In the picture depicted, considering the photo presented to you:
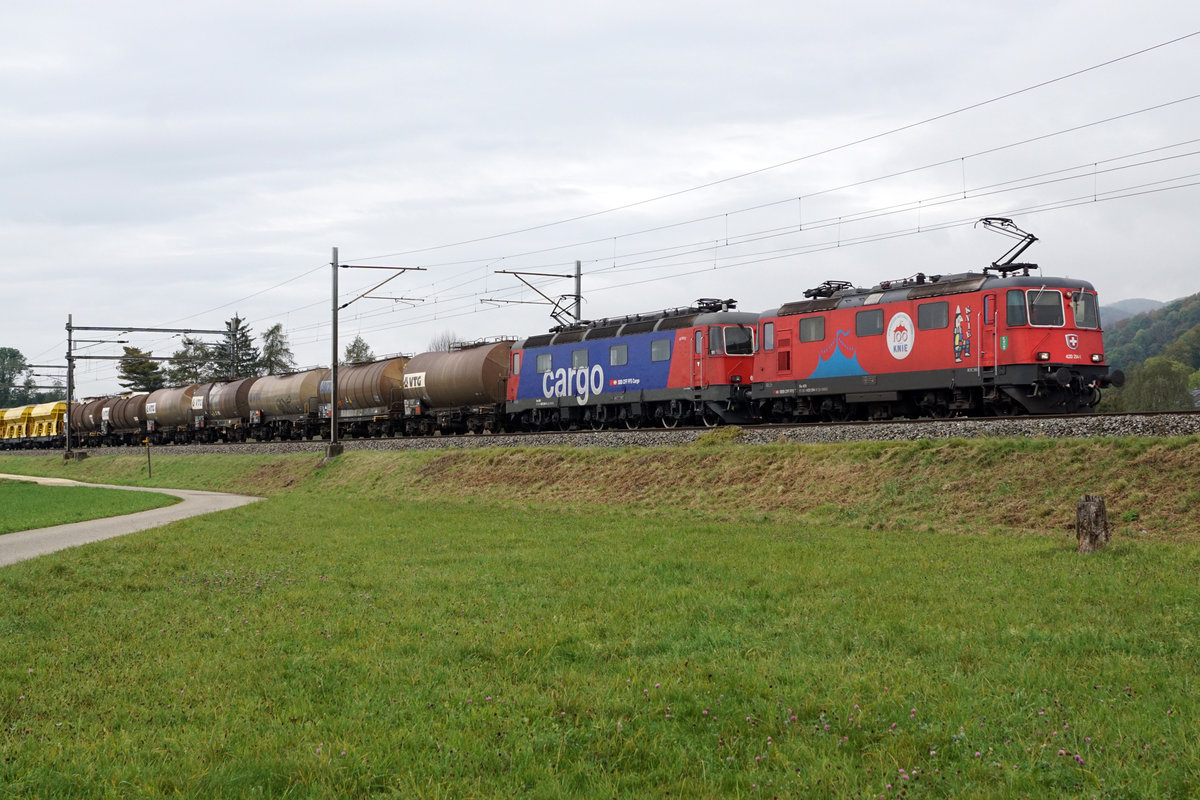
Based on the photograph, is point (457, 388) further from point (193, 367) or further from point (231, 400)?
point (193, 367)

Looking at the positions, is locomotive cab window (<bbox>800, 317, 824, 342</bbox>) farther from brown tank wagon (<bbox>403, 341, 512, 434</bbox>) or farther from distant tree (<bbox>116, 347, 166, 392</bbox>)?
distant tree (<bbox>116, 347, 166, 392</bbox>)

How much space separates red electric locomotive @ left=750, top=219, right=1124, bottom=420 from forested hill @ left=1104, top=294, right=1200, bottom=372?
6364 centimetres

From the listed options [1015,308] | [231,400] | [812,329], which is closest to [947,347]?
[1015,308]

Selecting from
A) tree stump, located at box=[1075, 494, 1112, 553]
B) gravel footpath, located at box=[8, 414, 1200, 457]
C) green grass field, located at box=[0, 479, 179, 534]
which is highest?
gravel footpath, located at box=[8, 414, 1200, 457]

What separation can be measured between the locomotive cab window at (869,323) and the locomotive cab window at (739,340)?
5.22 meters

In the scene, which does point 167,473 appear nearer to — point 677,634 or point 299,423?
point 299,423

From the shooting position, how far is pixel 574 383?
37.0 meters

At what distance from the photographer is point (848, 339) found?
1090 inches

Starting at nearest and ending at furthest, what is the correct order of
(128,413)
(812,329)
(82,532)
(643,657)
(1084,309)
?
1. (643,657)
2. (82,532)
3. (1084,309)
4. (812,329)
5. (128,413)

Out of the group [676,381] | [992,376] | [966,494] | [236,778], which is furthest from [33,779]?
[676,381]

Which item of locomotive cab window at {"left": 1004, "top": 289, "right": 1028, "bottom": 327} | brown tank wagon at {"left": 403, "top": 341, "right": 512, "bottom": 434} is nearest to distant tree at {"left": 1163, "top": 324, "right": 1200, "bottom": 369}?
brown tank wagon at {"left": 403, "top": 341, "right": 512, "bottom": 434}

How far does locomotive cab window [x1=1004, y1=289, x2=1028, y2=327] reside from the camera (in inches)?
941

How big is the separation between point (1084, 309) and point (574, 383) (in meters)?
17.9

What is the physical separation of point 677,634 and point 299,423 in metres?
48.3
